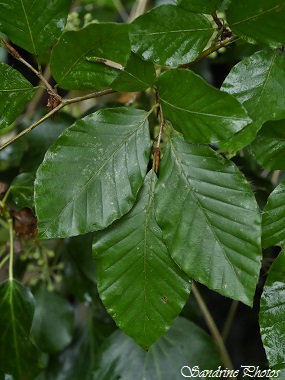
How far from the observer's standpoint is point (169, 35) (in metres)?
0.56

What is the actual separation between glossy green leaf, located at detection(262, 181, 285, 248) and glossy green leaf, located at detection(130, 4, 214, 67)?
188mm

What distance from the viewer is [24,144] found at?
0.99 m

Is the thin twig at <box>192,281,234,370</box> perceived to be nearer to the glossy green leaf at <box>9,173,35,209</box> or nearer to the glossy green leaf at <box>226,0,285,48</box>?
the glossy green leaf at <box>9,173,35,209</box>

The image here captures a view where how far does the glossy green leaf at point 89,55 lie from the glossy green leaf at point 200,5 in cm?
10

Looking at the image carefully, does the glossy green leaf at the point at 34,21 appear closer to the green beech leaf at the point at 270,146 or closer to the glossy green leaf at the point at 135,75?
the glossy green leaf at the point at 135,75

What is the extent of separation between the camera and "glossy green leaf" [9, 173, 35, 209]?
0.71 m

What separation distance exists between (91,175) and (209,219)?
138 mm

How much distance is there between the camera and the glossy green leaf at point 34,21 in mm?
563

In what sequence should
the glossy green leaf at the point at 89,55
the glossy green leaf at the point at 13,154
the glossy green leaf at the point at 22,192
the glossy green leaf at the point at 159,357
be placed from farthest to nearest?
the glossy green leaf at the point at 13,154 < the glossy green leaf at the point at 159,357 < the glossy green leaf at the point at 22,192 < the glossy green leaf at the point at 89,55

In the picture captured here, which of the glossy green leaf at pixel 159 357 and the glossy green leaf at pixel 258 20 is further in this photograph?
the glossy green leaf at pixel 159 357

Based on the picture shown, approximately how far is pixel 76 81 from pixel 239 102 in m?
0.18

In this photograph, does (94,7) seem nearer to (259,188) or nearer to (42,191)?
(259,188)

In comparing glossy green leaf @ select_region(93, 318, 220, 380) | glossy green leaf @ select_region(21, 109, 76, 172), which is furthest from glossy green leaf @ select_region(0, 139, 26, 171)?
glossy green leaf @ select_region(93, 318, 220, 380)

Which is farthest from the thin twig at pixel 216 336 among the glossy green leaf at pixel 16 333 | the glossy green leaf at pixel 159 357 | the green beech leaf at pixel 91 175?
the green beech leaf at pixel 91 175
